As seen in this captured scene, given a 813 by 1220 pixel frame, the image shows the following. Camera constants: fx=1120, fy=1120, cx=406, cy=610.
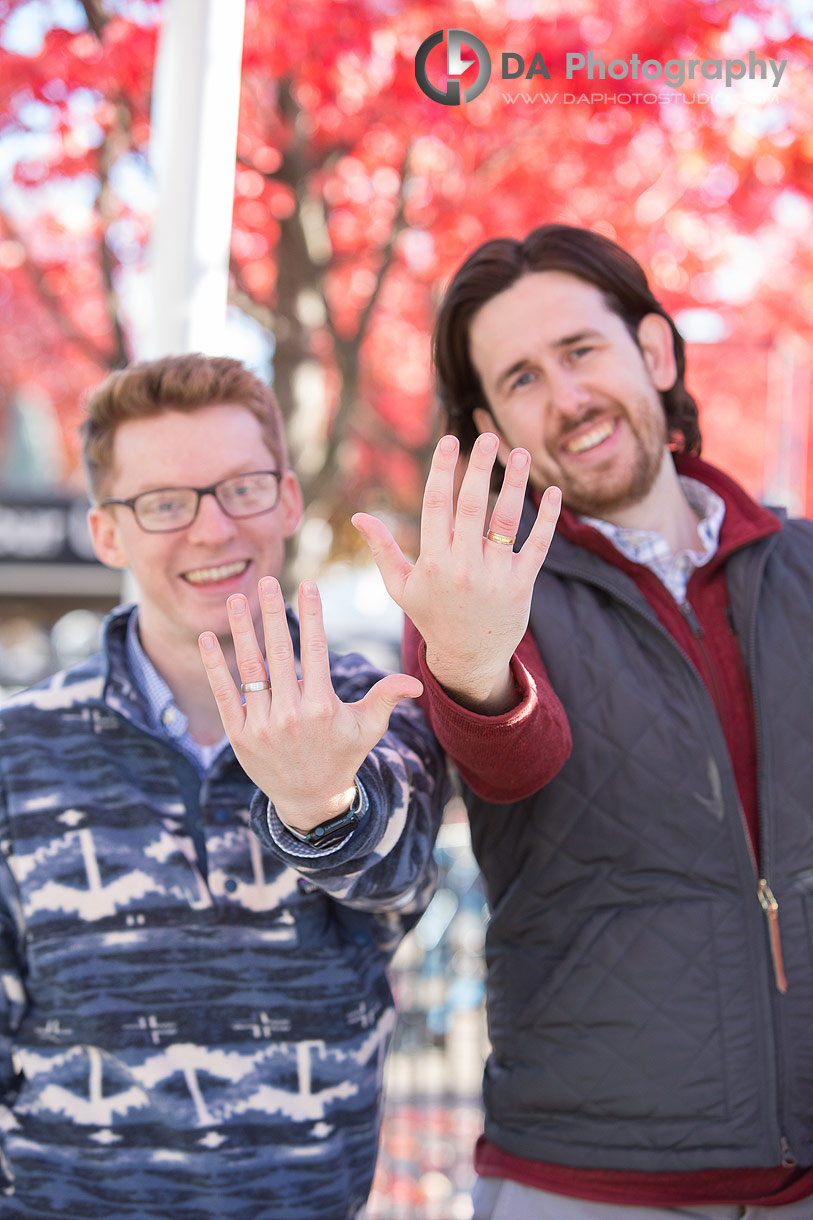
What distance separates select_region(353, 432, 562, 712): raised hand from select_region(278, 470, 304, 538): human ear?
0.83 meters

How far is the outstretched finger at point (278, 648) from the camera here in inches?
62.4

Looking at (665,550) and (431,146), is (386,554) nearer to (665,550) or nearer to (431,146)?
(665,550)

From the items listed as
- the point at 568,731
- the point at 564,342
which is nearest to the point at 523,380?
the point at 564,342

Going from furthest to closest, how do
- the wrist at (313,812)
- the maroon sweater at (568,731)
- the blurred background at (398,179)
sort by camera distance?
the blurred background at (398,179) → the maroon sweater at (568,731) → the wrist at (313,812)

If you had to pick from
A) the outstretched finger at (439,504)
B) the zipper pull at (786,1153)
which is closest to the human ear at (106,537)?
the outstretched finger at (439,504)

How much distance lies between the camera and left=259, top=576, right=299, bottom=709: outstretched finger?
1.59 m

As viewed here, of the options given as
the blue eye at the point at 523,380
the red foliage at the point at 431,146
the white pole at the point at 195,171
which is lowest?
the blue eye at the point at 523,380

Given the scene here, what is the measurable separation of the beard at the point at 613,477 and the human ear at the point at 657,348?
0.24m

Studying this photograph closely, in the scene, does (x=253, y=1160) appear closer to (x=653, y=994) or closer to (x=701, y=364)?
(x=653, y=994)

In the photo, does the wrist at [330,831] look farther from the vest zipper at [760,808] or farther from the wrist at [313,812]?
the vest zipper at [760,808]

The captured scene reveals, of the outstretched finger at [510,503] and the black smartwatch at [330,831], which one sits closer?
the outstretched finger at [510,503]

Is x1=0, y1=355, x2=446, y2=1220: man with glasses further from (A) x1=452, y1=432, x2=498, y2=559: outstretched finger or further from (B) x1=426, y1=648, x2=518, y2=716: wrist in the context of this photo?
(A) x1=452, y1=432, x2=498, y2=559: outstretched finger

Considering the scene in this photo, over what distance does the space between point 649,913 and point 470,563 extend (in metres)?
0.83

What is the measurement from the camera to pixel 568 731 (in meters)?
1.87
